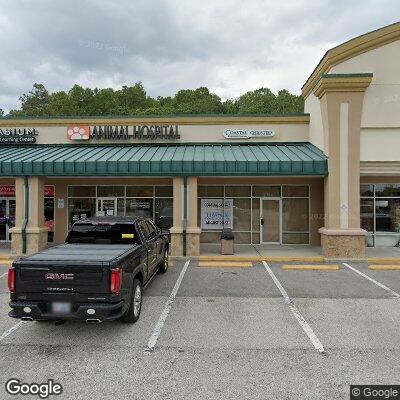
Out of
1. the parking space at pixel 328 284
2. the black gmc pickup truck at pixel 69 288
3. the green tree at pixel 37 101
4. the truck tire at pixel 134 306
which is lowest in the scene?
the parking space at pixel 328 284

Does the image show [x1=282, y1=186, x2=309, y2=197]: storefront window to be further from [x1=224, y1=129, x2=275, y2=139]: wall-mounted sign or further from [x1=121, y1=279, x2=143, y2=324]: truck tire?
[x1=121, y1=279, x2=143, y2=324]: truck tire

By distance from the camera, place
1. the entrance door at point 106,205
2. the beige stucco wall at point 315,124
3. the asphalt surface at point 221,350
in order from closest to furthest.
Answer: the asphalt surface at point 221,350 < the beige stucco wall at point 315,124 < the entrance door at point 106,205

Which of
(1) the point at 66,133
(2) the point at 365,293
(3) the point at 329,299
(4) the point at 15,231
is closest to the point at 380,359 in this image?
(3) the point at 329,299

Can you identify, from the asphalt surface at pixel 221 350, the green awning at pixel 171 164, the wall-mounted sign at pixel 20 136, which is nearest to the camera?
the asphalt surface at pixel 221 350

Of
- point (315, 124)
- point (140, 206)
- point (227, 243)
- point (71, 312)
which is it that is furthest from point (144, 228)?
point (315, 124)

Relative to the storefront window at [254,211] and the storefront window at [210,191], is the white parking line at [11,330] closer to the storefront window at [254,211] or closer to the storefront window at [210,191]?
the storefront window at [254,211]

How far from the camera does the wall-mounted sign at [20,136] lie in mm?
16516

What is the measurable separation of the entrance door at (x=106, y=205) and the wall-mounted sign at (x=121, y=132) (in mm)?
2963

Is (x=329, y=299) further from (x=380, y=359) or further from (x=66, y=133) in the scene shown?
(x=66, y=133)

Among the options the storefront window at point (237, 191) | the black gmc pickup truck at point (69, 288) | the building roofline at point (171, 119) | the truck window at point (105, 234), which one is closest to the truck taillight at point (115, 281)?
the black gmc pickup truck at point (69, 288)

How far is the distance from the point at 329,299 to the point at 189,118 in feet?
35.8

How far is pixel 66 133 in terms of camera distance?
1644 centimetres

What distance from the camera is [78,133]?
16250 millimetres

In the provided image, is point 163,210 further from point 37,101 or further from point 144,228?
point 37,101
